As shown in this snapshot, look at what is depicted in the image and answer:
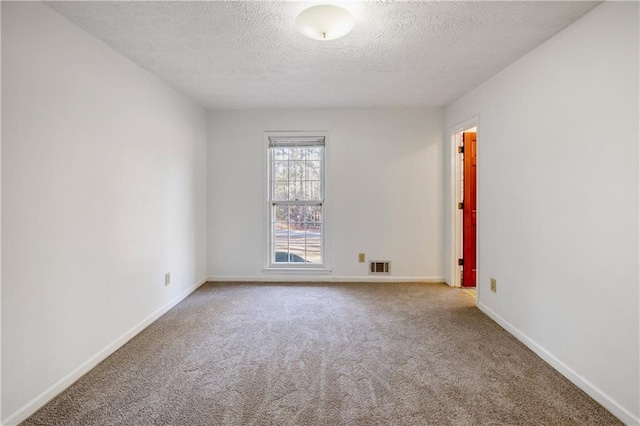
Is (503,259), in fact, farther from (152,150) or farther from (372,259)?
(152,150)

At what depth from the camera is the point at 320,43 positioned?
2.30 m

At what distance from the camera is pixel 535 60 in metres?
2.35

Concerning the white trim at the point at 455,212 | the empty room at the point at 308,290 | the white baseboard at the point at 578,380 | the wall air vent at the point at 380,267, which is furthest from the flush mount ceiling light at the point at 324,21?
the wall air vent at the point at 380,267

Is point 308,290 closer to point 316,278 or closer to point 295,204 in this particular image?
point 316,278

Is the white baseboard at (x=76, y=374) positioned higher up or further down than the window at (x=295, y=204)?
further down

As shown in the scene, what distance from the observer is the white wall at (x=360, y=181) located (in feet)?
13.6

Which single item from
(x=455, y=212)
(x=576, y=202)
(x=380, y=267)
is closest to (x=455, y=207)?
(x=455, y=212)

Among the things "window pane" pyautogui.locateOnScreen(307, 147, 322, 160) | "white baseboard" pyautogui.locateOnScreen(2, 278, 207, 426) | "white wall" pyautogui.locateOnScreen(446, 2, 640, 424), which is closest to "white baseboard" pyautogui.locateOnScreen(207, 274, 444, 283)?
"white baseboard" pyautogui.locateOnScreen(2, 278, 207, 426)

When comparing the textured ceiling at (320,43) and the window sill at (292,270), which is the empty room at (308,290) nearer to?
the textured ceiling at (320,43)

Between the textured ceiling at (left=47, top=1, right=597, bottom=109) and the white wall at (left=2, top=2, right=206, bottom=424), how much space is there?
11.9 inches

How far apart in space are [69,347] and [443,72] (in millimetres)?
3644

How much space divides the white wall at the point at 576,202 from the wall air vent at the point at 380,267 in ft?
4.98

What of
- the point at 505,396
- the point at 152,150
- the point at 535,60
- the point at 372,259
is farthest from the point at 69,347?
the point at 535,60

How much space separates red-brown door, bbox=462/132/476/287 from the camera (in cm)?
393
